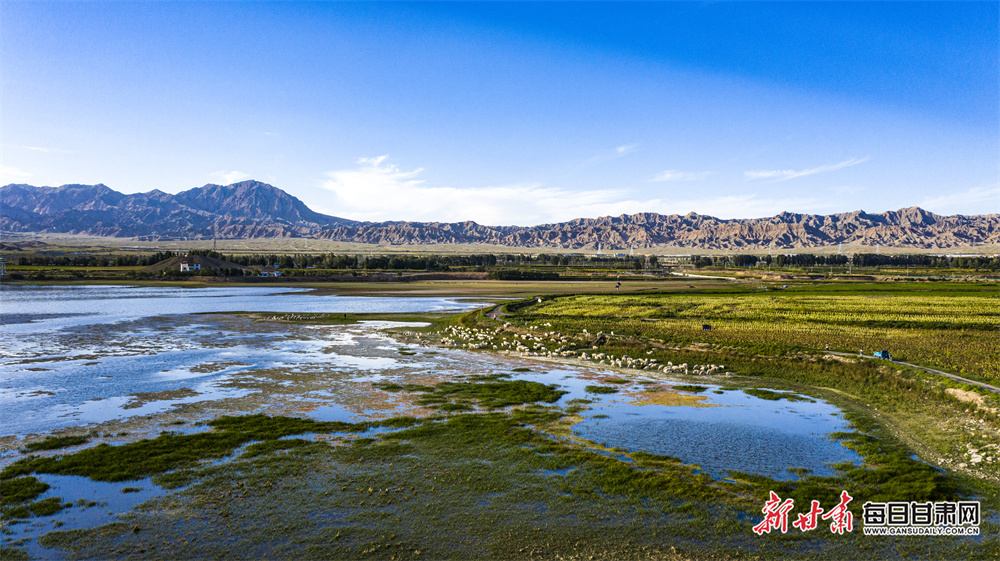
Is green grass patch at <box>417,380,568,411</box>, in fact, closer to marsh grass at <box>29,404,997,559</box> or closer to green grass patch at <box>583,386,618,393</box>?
green grass patch at <box>583,386,618,393</box>

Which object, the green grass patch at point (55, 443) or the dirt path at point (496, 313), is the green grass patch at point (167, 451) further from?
the dirt path at point (496, 313)

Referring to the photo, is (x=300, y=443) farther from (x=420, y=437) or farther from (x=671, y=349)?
(x=671, y=349)

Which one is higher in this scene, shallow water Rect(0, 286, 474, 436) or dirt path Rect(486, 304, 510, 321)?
dirt path Rect(486, 304, 510, 321)

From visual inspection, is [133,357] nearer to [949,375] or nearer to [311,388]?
[311,388]

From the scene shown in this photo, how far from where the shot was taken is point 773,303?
2200 inches

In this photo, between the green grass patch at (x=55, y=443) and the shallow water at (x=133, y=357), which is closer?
the green grass patch at (x=55, y=443)

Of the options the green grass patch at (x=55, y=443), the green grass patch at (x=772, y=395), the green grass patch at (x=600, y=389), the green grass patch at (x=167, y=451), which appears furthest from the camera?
the green grass patch at (x=600, y=389)
